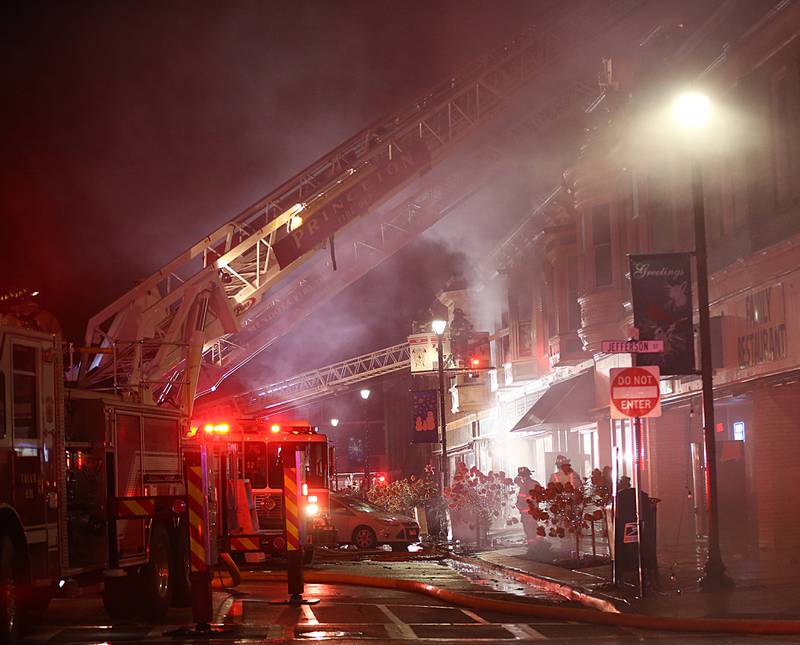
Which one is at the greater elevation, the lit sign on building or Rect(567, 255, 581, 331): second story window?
Rect(567, 255, 581, 331): second story window

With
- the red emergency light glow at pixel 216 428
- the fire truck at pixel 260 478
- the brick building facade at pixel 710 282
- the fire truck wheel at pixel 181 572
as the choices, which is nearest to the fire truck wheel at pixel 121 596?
the fire truck wheel at pixel 181 572

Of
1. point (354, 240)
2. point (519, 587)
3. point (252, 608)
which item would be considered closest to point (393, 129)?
point (354, 240)

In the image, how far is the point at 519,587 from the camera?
16328 mm

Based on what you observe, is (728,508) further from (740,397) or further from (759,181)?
(759,181)

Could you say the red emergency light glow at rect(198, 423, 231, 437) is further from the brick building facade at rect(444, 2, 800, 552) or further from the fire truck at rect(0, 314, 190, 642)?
the brick building facade at rect(444, 2, 800, 552)

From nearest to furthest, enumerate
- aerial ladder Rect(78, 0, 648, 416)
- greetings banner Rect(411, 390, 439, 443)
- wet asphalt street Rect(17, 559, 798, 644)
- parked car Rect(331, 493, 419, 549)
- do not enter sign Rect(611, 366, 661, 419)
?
1. wet asphalt street Rect(17, 559, 798, 644)
2. do not enter sign Rect(611, 366, 661, 419)
3. aerial ladder Rect(78, 0, 648, 416)
4. parked car Rect(331, 493, 419, 549)
5. greetings banner Rect(411, 390, 439, 443)

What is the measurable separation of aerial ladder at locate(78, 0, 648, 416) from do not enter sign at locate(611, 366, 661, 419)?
20.7 ft

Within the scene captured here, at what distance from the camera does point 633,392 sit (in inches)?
530

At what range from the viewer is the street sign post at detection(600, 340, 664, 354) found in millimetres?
13797

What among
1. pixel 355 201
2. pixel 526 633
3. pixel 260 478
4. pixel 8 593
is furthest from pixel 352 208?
pixel 8 593

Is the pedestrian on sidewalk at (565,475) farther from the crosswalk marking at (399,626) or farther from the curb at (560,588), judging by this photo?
the crosswalk marking at (399,626)

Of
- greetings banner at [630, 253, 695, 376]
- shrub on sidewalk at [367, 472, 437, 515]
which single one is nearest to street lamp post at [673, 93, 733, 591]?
greetings banner at [630, 253, 695, 376]

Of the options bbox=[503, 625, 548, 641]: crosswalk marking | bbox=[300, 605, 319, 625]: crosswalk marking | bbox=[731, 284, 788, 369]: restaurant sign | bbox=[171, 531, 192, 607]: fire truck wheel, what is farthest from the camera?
bbox=[731, 284, 788, 369]: restaurant sign

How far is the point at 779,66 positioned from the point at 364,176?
7279 mm
